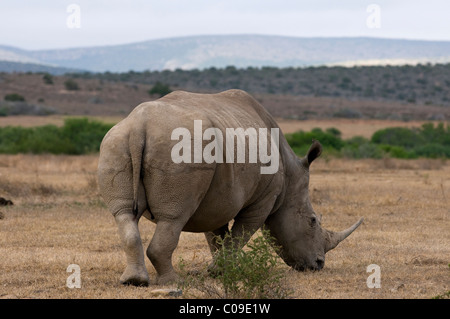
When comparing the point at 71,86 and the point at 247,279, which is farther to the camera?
the point at 71,86

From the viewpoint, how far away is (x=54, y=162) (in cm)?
2356

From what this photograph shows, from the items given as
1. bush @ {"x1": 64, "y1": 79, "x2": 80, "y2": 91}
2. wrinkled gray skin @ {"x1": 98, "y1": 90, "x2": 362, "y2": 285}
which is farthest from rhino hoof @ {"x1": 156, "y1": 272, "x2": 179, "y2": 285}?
bush @ {"x1": 64, "y1": 79, "x2": 80, "y2": 91}

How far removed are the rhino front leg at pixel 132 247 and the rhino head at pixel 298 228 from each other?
2040mm

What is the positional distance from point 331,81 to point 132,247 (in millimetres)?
70783

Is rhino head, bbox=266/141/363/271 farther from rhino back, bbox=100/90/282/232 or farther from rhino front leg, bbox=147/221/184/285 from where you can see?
rhino front leg, bbox=147/221/184/285

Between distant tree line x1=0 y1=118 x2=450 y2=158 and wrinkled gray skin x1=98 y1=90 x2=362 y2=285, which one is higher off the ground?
wrinkled gray skin x1=98 y1=90 x2=362 y2=285

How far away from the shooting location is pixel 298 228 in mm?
8508

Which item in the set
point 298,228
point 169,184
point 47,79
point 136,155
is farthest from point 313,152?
point 47,79

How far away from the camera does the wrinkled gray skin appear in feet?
22.4

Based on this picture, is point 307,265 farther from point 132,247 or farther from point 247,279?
point 132,247

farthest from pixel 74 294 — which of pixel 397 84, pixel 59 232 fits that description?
pixel 397 84

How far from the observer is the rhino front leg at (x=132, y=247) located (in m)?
6.80

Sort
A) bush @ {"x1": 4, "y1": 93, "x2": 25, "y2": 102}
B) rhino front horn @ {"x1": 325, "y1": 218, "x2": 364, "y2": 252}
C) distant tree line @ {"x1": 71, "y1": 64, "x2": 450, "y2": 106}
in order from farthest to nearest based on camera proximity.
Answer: distant tree line @ {"x1": 71, "y1": 64, "x2": 450, "y2": 106} < bush @ {"x1": 4, "y1": 93, "x2": 25, "y2": 102} < rhino front horn @ {"x1": 325, "y1": 218, "x2": 364, "y2": 252}

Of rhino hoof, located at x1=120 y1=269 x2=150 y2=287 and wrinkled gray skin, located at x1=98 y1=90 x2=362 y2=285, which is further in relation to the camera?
rhino hoof, located at x1=120 y1=269 x2=150 y2=287
